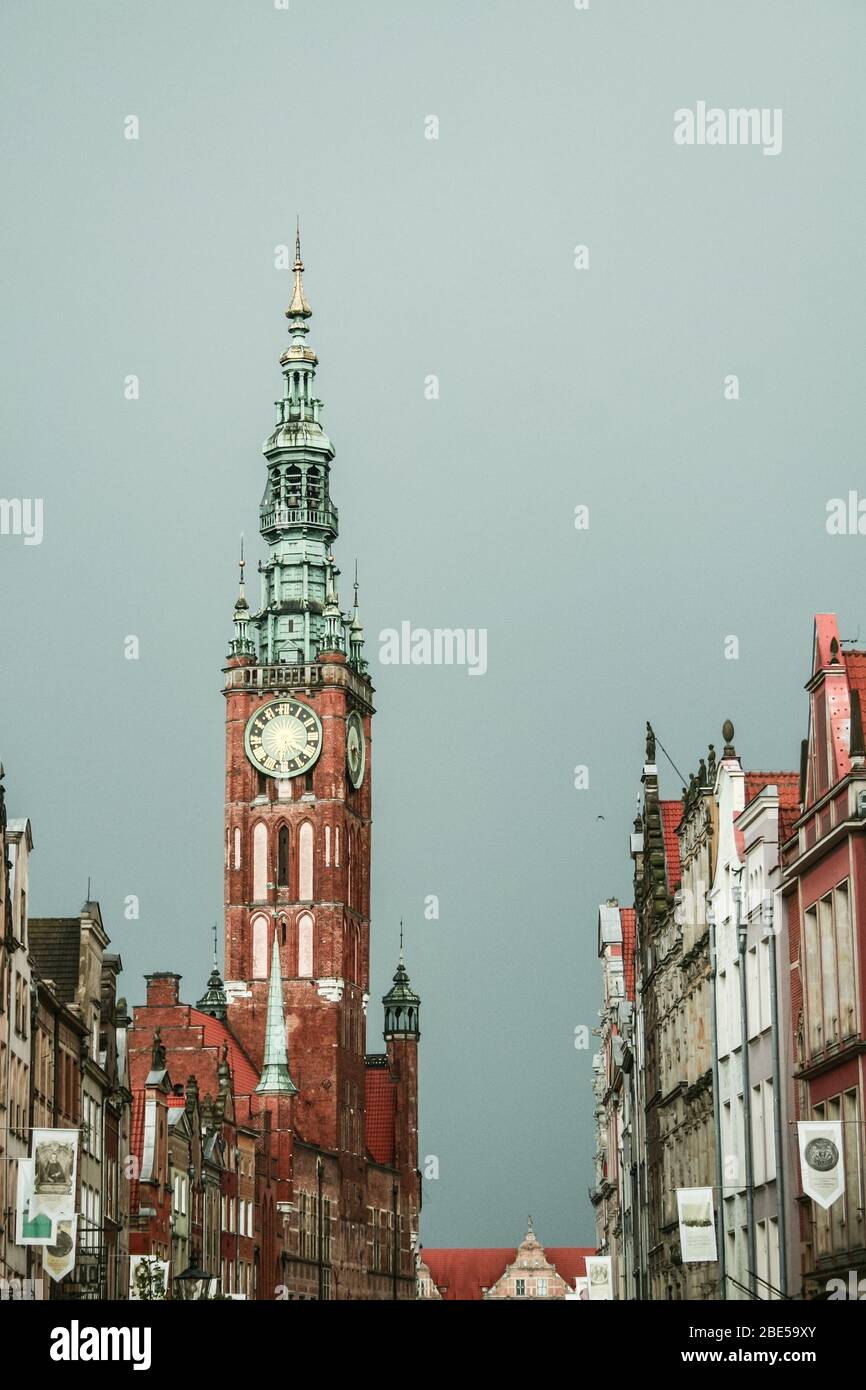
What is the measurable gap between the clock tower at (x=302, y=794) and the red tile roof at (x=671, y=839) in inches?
2794

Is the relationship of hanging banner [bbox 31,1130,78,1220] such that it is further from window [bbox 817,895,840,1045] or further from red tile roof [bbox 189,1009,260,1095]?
red tile roof [bbox 189,1009,260,1095]

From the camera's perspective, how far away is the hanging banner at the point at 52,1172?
44.4 m

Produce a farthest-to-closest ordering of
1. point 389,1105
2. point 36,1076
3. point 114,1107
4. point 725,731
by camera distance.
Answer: point 389,1105 → point 114,1107 → point 36,1076 → point 725,731

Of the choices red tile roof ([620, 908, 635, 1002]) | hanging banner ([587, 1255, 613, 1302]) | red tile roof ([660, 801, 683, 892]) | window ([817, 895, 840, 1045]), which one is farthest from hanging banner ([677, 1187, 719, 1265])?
red tile roof ([620, 908, 635, 1002])

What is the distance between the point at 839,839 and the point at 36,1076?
1031 inches

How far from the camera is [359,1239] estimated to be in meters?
147

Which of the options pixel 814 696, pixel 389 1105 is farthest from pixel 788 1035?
pixel 389 1105

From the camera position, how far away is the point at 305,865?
142 metres

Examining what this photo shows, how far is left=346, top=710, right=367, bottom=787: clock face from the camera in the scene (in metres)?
146

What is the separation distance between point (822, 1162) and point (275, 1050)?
98226mm

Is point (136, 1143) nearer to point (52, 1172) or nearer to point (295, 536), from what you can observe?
point (52, 1172)

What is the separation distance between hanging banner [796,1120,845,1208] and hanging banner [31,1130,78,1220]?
1419cm

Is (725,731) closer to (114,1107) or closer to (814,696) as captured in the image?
(814,696)

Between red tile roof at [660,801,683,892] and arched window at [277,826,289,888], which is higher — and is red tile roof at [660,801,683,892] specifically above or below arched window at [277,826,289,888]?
below
